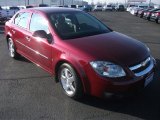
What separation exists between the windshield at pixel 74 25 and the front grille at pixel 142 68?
50.7 inches

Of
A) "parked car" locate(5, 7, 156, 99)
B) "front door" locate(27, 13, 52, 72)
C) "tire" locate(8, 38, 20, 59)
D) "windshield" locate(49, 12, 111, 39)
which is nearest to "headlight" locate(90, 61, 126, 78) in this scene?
"parked car" locate(5, 7, 156, 99)

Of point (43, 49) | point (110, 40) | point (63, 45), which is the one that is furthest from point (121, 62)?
point (43, 49)

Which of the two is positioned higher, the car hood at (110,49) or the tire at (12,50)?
the car hood at (110,49)

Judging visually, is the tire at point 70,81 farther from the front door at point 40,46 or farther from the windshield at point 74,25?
the windshield at point 74,25

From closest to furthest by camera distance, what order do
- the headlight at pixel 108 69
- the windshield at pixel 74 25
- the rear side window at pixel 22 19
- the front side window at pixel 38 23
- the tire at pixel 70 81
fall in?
the headlight at pixel 108 69 → the tire at pixel 70 81 → the windshield at pixel 74 25 → the front side window at pixel 38 23 → the rear side window at pixel 22 19

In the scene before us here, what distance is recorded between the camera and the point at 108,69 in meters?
3.84

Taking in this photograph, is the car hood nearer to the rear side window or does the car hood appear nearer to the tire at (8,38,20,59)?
the rear side window

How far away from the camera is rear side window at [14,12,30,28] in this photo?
231 inches

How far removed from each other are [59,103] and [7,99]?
1.02 metres

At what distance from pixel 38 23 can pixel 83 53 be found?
1754mm

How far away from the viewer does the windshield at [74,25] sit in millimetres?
4816

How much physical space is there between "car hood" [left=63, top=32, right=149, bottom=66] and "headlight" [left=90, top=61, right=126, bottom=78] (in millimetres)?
86

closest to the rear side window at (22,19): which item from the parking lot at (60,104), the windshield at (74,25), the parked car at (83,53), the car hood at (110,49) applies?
the parked car at (83,53)

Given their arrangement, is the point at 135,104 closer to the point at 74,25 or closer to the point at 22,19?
the point at 74,25
